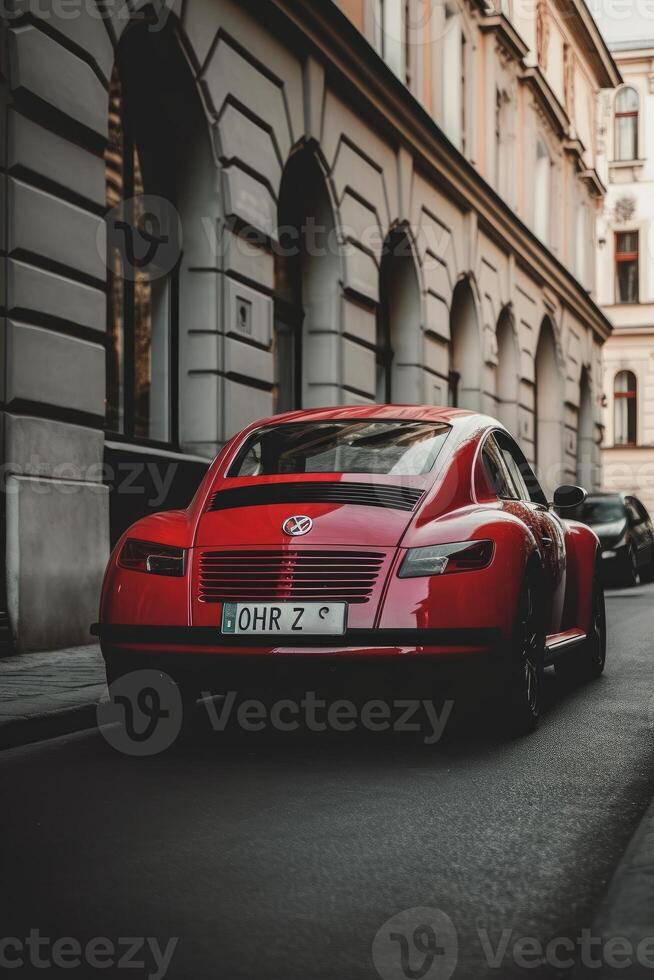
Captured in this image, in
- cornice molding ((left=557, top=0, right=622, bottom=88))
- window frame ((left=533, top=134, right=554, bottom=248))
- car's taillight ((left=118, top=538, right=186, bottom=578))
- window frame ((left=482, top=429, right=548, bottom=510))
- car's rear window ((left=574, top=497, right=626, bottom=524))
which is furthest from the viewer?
cornice molding ((left=557, top=0, right=622, bottom=88))

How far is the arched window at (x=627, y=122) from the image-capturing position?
40781 mm

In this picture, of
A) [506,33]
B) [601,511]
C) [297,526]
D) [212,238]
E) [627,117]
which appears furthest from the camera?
[627,117]

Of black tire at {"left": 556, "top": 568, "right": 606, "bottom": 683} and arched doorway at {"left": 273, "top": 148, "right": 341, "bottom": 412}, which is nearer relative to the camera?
black tire at {"left": 556, "top": 568, "right": 606, "bottom": 683}

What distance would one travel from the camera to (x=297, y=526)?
5.40 metres

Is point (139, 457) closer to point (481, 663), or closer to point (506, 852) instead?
point (481, 663)

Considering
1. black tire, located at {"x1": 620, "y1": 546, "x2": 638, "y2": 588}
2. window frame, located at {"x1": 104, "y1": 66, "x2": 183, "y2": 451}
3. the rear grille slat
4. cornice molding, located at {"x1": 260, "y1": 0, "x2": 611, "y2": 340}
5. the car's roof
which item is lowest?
black tire, located at {"x1": 620, "y1": 546, "x2": 638, "y2": 588}

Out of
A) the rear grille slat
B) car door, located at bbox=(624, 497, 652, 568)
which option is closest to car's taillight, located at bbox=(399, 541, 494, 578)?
the rear grille slat

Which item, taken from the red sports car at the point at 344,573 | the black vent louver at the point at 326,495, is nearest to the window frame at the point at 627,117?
the red sports car at the point at 344,573

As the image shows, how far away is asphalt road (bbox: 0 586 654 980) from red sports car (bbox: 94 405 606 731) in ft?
1.40

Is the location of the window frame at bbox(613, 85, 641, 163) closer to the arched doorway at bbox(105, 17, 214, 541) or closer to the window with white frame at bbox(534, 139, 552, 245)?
the window with white frame at bbox(534, 139, 552, 245)

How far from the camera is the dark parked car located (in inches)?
735

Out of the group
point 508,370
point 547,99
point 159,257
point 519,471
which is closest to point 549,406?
point 508,370

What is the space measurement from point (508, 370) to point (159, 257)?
46.8 feet

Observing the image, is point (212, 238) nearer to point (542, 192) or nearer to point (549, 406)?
point (542, 192)
